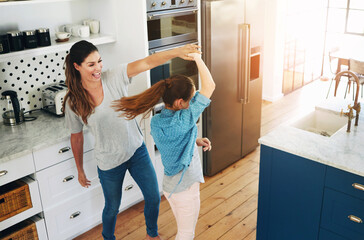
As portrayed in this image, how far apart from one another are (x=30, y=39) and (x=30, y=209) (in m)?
1.15

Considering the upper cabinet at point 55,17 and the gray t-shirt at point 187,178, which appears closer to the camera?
the gray t-shirt at point 187,178

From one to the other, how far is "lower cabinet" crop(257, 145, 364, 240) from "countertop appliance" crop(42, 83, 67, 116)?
1.53 metres

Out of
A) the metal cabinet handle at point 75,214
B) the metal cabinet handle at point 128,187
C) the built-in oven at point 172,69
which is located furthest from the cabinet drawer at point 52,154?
the built-in oven at point 172,69

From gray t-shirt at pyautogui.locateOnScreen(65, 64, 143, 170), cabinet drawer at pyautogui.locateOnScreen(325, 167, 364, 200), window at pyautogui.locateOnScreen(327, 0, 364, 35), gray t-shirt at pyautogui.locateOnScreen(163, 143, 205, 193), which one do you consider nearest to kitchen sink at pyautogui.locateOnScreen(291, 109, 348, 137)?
cabinet drawer at pyautogui.locateOnScreen(325, 167, 364, 200)

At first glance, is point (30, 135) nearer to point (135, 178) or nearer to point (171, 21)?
point (135, 178)

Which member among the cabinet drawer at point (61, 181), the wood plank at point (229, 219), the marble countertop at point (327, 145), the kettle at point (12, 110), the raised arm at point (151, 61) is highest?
the raised arm at point (151, 61)

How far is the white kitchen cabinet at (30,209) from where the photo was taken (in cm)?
257

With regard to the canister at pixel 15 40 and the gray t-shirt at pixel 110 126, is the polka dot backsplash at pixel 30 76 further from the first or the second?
the gray t-shirt at pixel 110 126

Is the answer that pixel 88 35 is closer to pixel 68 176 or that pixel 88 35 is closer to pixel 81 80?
pixel 81 80

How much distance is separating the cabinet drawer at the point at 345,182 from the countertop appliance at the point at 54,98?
1927 millimetres

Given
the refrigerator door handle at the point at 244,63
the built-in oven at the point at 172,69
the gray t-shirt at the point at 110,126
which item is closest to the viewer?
the gray t-shirt at the point at 110,126

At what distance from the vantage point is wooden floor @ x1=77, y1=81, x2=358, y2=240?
10.0ft

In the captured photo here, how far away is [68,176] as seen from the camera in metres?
2.81

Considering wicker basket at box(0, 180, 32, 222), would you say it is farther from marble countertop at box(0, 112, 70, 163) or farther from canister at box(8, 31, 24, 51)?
canister at box(8, 31, 24, 51)
